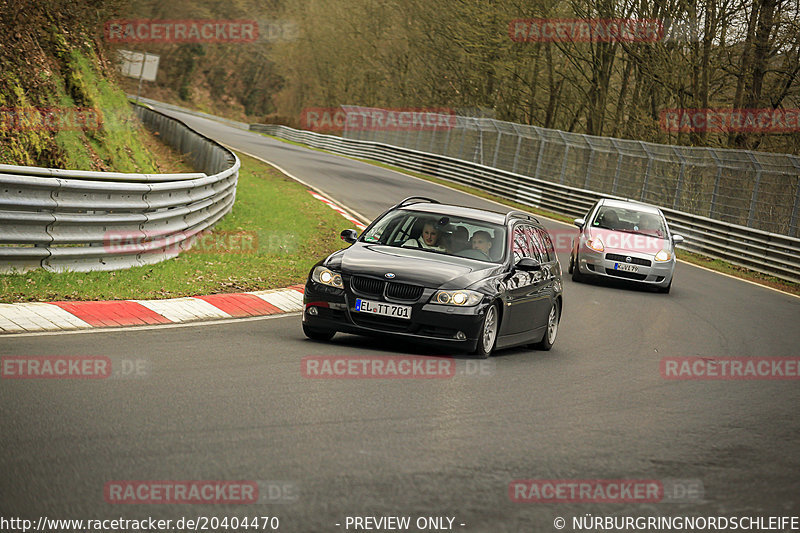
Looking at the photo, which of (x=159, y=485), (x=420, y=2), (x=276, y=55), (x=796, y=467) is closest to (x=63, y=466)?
(x=159, y=485)

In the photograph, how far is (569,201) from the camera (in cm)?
3538

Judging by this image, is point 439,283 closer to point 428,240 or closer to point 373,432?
point 428,240

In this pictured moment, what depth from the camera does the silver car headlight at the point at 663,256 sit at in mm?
18731

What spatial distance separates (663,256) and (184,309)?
1098 centimetres

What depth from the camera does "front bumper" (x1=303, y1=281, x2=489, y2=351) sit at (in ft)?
29.6

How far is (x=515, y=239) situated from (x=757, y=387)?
2.88 metres

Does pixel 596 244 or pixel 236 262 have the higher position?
pixel 596 244

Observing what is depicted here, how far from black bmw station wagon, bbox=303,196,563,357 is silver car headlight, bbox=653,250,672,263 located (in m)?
8.08

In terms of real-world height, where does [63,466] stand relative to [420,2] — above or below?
below

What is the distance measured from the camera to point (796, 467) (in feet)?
20.6

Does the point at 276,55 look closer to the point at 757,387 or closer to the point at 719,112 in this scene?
the point at 719,112

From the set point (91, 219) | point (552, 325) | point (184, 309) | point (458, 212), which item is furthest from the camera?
point (552, 325)
